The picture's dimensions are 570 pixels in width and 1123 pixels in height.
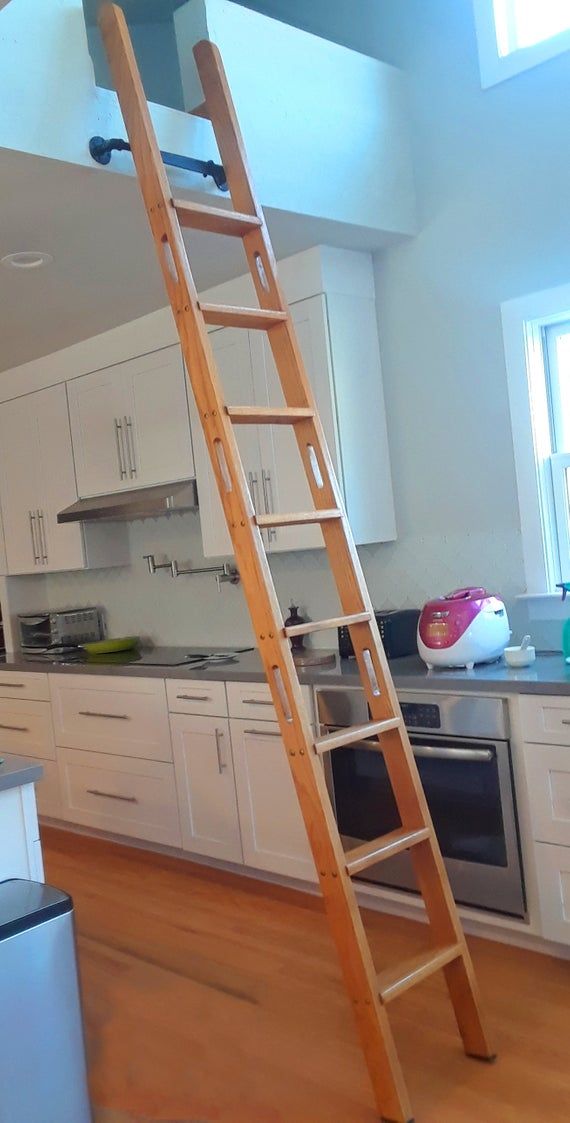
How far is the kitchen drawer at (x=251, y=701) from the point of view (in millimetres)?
3705

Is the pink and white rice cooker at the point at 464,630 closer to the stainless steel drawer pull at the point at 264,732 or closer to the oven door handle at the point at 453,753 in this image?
the oven door handle at the point at 453,753

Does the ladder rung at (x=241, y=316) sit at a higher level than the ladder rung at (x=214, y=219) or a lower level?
lower

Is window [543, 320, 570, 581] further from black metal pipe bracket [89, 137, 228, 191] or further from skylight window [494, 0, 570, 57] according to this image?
black metal pipe bracket [89, 137, 228, 191]

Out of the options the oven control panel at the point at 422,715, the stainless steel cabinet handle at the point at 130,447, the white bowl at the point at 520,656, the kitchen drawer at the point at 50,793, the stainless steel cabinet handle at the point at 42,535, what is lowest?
the kitchen drawer at the point at 50,793

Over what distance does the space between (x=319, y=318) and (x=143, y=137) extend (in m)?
1.43

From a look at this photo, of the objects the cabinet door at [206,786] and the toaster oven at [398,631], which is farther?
the cabinet door at [206,786]

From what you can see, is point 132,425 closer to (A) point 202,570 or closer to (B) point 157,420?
(B) point 157,420

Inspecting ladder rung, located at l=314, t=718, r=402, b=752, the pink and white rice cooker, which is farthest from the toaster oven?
ladder rung, located at l=314, t=718, r=402, b=752

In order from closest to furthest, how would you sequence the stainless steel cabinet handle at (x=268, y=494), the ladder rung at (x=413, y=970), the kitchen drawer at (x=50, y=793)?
the ladder rung at (x=413, y=970) → the stainless steel cabinet handle at (x=268, y=494) → the kitchen drawer at (x=50, y=793)

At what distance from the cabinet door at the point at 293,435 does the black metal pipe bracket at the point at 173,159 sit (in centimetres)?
81

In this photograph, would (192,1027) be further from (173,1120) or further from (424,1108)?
(424,1108)

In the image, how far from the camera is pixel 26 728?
5.03 metres

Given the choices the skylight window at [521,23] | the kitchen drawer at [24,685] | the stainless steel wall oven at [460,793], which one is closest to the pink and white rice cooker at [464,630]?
the stainless steel wall oven at [460,793]

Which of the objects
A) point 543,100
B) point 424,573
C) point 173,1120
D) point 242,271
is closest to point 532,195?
point 543,100
